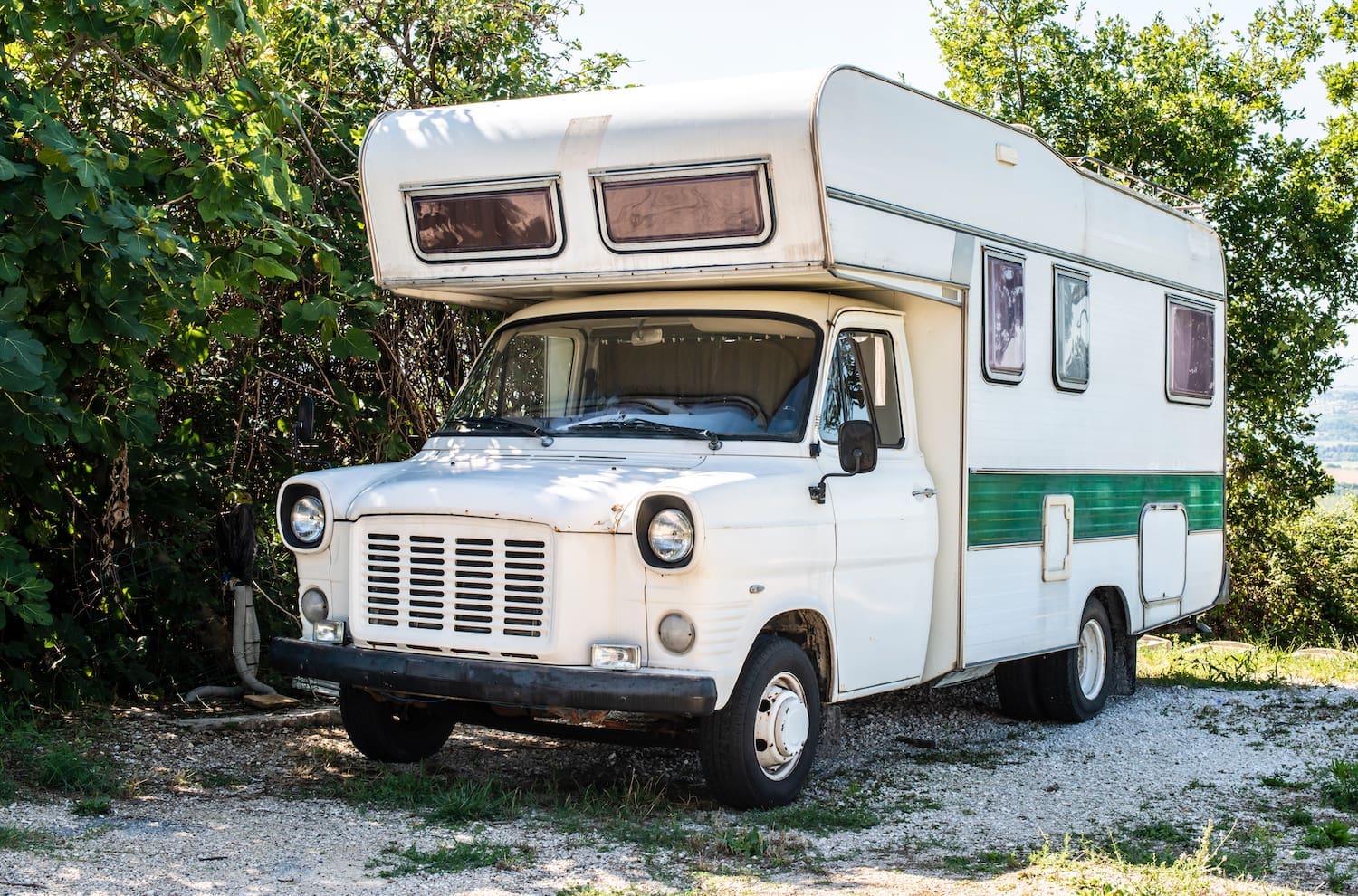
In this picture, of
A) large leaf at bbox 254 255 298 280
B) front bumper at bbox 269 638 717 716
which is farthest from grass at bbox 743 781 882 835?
large leaf at bbox 254 255 298 280

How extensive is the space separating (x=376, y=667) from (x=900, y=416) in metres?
2.72

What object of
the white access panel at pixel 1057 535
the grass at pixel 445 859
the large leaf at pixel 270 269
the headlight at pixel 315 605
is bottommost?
the grass at pixel 445 859

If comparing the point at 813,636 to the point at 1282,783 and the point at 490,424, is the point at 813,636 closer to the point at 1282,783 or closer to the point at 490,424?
the point at 490,424

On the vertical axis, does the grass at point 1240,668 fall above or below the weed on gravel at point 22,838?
below

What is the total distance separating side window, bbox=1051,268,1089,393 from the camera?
27.8 ft

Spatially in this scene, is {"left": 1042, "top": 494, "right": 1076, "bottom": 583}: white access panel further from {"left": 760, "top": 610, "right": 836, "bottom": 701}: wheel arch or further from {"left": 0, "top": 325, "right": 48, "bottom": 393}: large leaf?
{"left": 0, "top": 325, "right": 48, "bottom": 393}: large leaf

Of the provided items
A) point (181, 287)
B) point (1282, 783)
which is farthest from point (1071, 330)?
point (181, 287)

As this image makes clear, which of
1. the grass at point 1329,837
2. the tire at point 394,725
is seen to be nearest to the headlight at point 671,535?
the tire at point 394,725

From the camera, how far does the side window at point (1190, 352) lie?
388 inches

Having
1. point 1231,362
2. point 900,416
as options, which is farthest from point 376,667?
point 1231,362

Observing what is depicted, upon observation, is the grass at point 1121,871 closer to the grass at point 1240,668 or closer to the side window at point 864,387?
the side window at point 864,387

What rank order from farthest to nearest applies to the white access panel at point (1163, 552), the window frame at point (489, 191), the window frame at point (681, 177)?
the white access panel at point (1163, 552) → the window frame at point (489, 191) → the window frame at point (681, 177)

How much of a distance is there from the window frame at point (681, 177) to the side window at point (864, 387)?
735mm

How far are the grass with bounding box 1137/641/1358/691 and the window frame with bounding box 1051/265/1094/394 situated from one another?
3258 millimetres
